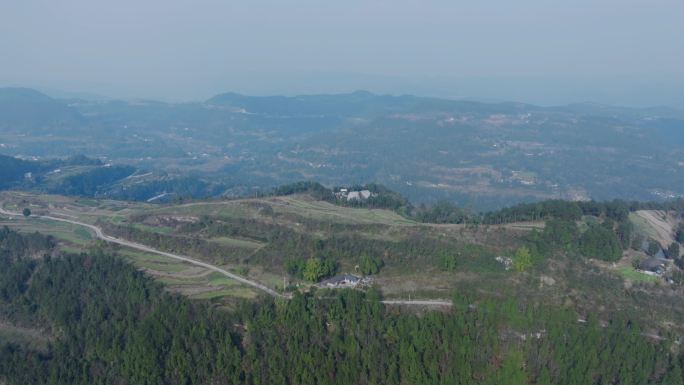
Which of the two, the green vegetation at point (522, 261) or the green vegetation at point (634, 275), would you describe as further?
the green vegetation at point (522, 261)

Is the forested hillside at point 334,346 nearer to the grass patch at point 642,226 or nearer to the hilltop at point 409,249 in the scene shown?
the hilltop at point 409,249

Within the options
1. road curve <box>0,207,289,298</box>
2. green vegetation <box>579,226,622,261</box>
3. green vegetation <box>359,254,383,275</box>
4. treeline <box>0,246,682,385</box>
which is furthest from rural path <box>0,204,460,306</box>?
green vegetation <box>579,226,622,261</box>

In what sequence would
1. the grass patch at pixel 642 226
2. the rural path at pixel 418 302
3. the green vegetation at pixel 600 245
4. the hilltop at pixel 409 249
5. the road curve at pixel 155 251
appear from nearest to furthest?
the rural path at pixel 418 302
the hilltop at pixel 409 249
the road curve at pixel 155 251
the green vegetation at pixel 600 245
the grass patch at pixel 642 226

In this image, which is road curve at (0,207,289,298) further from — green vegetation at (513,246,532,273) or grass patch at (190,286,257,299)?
green vegetation at (513,246,532,273)

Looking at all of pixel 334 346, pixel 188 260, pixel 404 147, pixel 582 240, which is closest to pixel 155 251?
pixel 188 260

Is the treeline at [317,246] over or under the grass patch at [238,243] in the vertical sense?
over

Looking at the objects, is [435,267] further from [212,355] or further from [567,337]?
[212,355]

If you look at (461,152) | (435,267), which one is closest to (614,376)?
(435,267)

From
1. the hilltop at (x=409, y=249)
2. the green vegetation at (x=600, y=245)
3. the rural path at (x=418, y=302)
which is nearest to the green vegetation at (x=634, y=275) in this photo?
the hilltop at (x=409, y=249)

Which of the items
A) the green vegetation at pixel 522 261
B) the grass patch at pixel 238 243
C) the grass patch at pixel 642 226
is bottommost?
the grass patch at pixel 238 243
